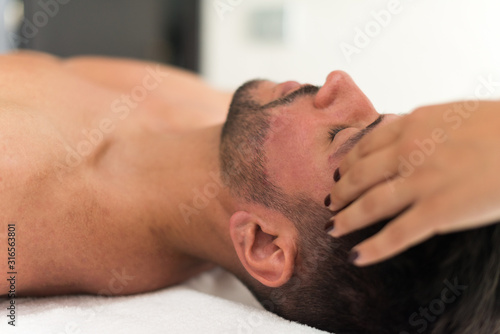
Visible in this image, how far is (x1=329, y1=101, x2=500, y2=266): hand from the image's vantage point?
611 millimetres

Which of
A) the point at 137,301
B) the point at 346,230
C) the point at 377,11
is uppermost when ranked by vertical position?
the point at 377,11

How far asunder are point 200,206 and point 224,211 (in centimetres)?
7

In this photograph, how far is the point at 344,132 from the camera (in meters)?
0.88

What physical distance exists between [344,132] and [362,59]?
64.4 inches

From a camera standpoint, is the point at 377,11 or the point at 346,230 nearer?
the point at 346,230

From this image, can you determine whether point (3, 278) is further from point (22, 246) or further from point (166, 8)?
point (166, 8)

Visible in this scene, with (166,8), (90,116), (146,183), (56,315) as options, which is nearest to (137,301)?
(56,315)

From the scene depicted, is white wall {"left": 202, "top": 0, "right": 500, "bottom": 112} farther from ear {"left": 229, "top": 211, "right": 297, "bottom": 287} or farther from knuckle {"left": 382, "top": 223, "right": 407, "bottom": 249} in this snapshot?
knuckle {"left": 382, "top": 223, "right": 407, "bottom": 249}

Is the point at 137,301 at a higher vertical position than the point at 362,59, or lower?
lower

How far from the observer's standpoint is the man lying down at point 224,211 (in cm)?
75
